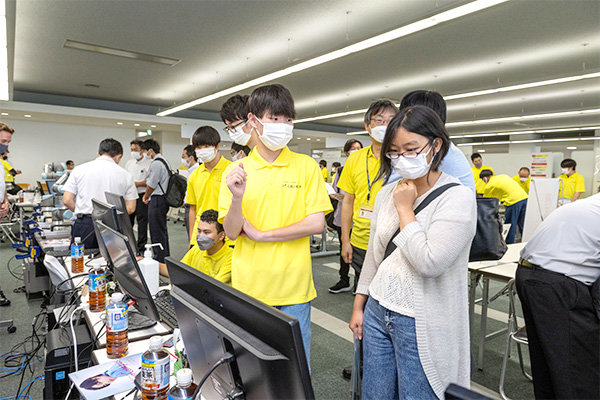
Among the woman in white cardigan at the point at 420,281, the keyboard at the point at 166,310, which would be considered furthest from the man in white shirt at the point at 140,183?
the woman in white cardigan at the point at 420,281

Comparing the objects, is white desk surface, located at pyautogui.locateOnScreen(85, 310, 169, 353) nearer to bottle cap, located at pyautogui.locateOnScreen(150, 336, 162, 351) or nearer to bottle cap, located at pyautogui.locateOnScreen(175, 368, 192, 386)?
bottle cap, located at pyautogui.locateOnScreen(150, 336, 162, 351)

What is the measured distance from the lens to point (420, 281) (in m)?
1.04

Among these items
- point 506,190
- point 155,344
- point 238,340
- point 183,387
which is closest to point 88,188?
point 155,344

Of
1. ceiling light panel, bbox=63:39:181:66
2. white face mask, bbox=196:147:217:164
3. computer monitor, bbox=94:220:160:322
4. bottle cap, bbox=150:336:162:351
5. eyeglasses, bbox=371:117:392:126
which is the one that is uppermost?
ceiling light panel, bbox=63:39:181:66

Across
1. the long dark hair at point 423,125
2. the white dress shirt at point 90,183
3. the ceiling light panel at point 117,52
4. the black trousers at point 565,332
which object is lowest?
the black trousers at point 565,332

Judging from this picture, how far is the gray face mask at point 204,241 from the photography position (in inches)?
74.4

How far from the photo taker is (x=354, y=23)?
16.8ft

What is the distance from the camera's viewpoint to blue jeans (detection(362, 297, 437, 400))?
1039 millimetres

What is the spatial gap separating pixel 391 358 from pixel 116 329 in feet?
2.99

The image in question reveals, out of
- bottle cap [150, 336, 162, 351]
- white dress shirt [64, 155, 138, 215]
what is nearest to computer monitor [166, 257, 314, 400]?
bottle cap [150, 336, 162, 351]

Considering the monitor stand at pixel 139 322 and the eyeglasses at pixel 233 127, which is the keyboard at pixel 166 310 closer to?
the monitor stand at pixel 139 322

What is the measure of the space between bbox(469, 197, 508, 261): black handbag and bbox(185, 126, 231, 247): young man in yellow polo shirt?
70.1 inches

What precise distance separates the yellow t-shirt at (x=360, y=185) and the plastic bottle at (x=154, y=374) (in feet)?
5.01

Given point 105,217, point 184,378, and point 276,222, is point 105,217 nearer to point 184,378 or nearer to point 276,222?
point 276,222
